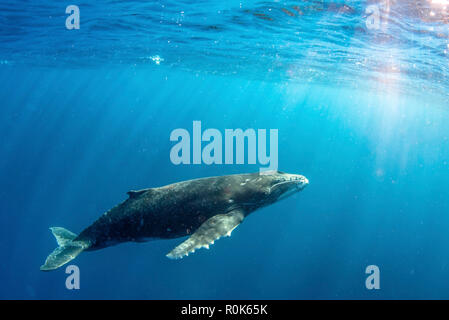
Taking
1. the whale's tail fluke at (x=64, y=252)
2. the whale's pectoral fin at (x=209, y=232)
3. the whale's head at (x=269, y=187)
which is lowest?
the whale's tail fluke at (x=64, y=252)

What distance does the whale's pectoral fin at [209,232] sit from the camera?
642cm

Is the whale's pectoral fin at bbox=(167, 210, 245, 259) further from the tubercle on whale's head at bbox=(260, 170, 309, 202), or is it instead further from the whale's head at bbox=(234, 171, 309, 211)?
the tubercle on whale's head at bbox=(260, 170, 309, 202)

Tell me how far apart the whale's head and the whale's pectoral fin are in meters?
0.66

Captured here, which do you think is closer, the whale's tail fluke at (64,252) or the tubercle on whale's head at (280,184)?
the whale's tail fluke at (64,252)

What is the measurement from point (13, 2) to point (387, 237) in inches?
1615

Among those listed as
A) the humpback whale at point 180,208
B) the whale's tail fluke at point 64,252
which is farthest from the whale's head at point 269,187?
the whale's tail fluke at point 64,252

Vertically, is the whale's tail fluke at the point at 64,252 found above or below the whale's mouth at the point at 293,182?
below

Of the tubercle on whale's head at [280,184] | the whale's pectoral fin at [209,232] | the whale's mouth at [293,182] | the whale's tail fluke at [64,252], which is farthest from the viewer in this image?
the whale's mouth at [293,182]

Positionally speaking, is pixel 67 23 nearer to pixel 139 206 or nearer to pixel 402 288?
pixel 139 206

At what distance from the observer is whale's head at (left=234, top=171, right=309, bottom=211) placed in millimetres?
8242

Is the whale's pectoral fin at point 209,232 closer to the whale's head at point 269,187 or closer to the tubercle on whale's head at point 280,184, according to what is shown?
the whale's head at point 269,187

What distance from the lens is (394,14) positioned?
13492 mm
